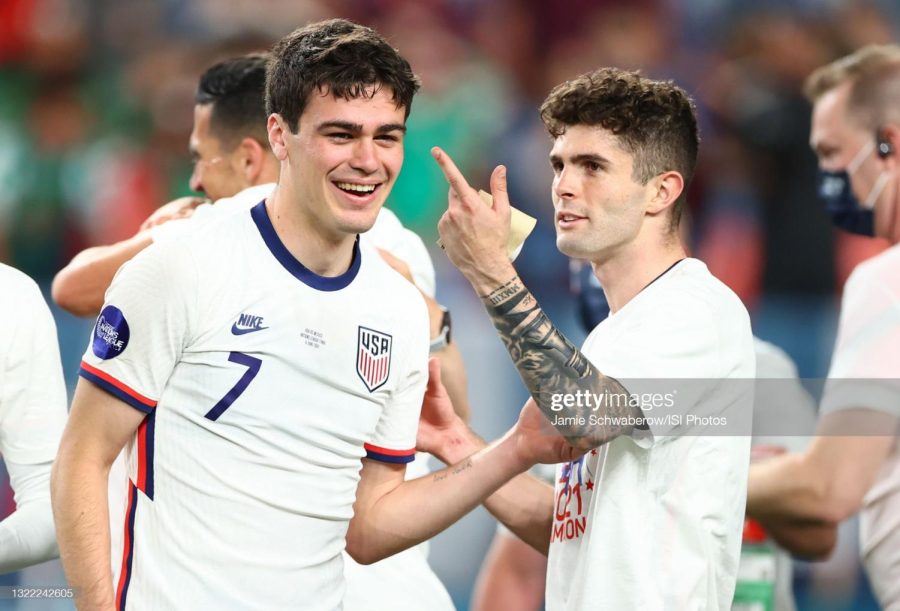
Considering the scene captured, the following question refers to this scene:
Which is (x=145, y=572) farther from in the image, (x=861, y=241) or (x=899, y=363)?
(x=861, y=241)

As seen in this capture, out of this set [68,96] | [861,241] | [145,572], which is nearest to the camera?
[145,572]

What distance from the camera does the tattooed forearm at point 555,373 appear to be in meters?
2.77

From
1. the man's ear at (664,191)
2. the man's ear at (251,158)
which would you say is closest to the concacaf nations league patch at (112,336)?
the man's ear at (664,191)

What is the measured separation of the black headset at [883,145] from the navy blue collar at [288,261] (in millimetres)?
2729

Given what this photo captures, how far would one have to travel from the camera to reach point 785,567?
4.47 metres

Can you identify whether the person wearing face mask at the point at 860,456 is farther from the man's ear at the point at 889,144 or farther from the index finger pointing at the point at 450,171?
the index finger pointing at the point at 450,171

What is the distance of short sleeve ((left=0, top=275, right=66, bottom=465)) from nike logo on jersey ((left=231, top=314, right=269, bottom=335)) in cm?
72

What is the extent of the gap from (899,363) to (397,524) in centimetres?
185

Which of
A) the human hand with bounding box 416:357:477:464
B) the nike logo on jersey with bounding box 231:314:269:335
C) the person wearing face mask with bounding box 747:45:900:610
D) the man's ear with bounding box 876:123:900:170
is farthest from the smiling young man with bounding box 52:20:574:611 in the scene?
the man's ear with bounding box 876:123:900:170

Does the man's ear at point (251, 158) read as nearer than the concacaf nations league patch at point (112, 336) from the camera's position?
No

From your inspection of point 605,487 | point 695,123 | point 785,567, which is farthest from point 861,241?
point 605,487

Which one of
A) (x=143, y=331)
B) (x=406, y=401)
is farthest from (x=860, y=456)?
(x=143, y=331)

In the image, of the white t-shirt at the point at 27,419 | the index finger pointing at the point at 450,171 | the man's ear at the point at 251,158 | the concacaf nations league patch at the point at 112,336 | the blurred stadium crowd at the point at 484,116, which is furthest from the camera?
the blurred stadium crowd at the point at 484,116

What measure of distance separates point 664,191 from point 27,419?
1.63 meters
